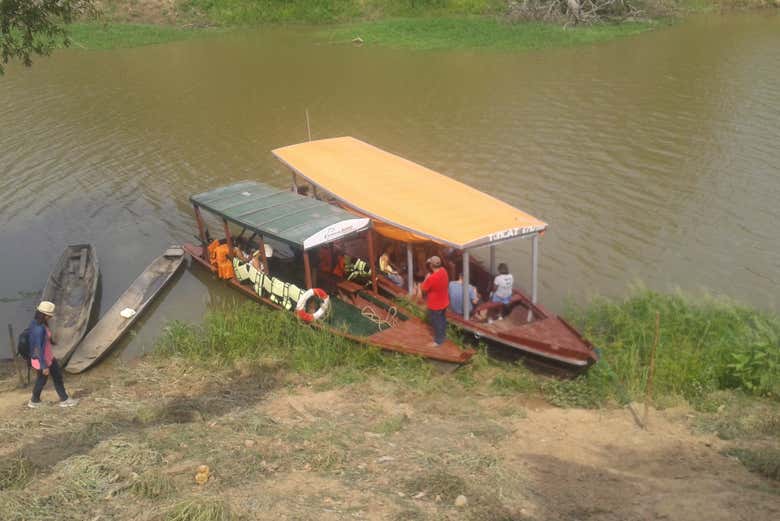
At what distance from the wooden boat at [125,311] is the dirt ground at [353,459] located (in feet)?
5.05

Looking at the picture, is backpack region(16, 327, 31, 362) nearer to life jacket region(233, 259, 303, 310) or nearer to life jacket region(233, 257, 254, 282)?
life jacket region(233, 259, 303, 310)

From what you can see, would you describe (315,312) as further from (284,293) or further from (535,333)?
(535,333)

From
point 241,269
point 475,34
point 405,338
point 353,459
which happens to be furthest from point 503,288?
point 475,34

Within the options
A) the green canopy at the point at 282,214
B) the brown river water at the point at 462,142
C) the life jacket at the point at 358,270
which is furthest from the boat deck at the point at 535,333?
the green canopy at the point at 282,214

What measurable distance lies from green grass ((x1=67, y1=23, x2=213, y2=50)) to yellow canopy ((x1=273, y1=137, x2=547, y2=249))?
83.0 feet

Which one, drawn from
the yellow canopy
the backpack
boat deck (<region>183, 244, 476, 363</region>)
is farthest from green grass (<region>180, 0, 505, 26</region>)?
the backpack

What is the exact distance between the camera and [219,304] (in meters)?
15.4

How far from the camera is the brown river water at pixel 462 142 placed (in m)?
16.1

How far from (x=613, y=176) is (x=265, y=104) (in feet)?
46.2

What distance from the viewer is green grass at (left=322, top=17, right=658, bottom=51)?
112ft

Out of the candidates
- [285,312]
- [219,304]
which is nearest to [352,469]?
[285,312]

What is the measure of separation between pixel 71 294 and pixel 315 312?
18.8ft

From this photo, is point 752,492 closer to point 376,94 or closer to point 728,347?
point 728,347

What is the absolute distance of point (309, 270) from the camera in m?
13.1
